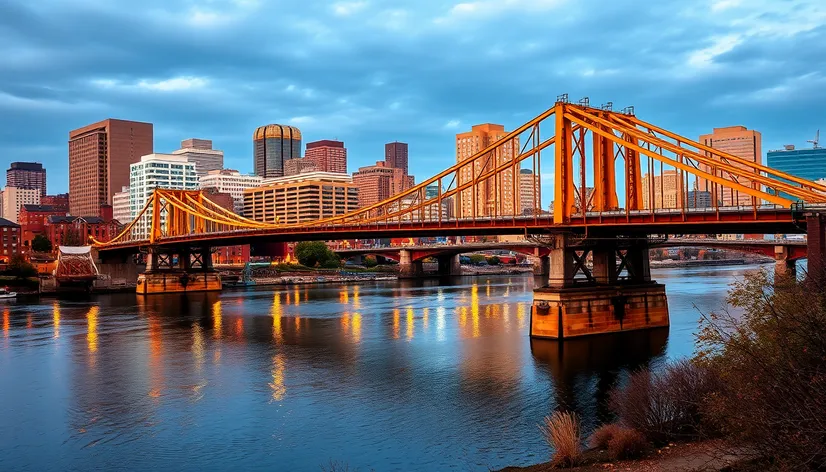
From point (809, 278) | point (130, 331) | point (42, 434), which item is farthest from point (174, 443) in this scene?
point (130, 331)

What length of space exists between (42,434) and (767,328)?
2738 cm

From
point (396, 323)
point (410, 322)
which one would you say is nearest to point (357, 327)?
point (396, 323)

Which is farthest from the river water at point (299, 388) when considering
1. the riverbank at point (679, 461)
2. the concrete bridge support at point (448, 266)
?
the concrete bridge support at point (448, 266)

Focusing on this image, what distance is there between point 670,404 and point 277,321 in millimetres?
53311

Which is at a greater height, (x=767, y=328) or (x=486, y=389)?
(x=767, y=328)

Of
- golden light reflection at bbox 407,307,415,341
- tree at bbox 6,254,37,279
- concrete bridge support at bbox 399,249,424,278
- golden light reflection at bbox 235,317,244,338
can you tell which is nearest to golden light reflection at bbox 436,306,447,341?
golden light reflection at bbox 407,307,415,341

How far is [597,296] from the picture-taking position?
2244 inches

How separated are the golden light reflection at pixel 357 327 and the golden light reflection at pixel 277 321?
570 cm

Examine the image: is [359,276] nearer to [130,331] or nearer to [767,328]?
[130,331]

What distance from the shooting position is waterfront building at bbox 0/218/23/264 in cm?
18050

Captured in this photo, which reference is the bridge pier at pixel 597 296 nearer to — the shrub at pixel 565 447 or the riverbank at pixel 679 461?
the riverbank at pixel 679 461

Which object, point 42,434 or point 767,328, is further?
point 42,434

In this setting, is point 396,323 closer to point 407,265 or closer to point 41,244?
point 407,265

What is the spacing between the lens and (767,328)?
22.6 meters
